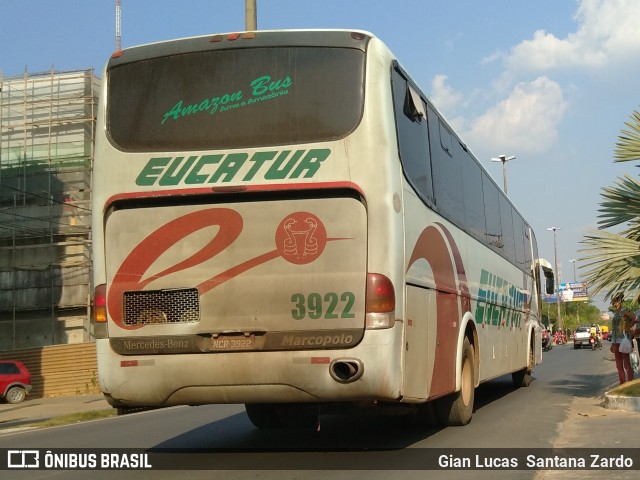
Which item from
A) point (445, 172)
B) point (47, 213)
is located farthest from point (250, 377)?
point (47, 213)

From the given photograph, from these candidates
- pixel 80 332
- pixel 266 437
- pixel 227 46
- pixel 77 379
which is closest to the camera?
pixel 227 46

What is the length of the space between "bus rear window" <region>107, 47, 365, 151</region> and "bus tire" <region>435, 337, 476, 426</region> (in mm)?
4323

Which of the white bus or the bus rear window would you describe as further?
the bus rear window

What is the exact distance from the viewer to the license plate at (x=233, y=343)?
7.68 m


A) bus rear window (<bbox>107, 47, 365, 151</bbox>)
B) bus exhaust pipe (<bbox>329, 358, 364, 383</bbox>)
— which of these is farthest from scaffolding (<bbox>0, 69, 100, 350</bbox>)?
bus exhaust pipe (<bbox>329, 358, 364, 383</bbox>)

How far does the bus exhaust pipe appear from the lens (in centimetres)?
743

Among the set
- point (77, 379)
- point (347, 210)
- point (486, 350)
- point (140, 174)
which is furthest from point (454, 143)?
point (77, 379)

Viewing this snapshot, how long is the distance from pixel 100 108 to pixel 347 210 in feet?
9.39

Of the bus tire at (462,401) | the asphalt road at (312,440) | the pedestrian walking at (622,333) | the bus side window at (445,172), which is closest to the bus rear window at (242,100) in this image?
the bus side window at (445,172)

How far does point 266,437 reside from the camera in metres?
10.7

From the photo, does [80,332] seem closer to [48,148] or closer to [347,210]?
[48,148]

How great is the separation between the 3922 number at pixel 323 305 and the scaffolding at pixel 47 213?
121ft

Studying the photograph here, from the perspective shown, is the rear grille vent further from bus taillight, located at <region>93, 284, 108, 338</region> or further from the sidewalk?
the sidewalk

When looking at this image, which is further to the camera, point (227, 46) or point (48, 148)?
point (48, 148)
